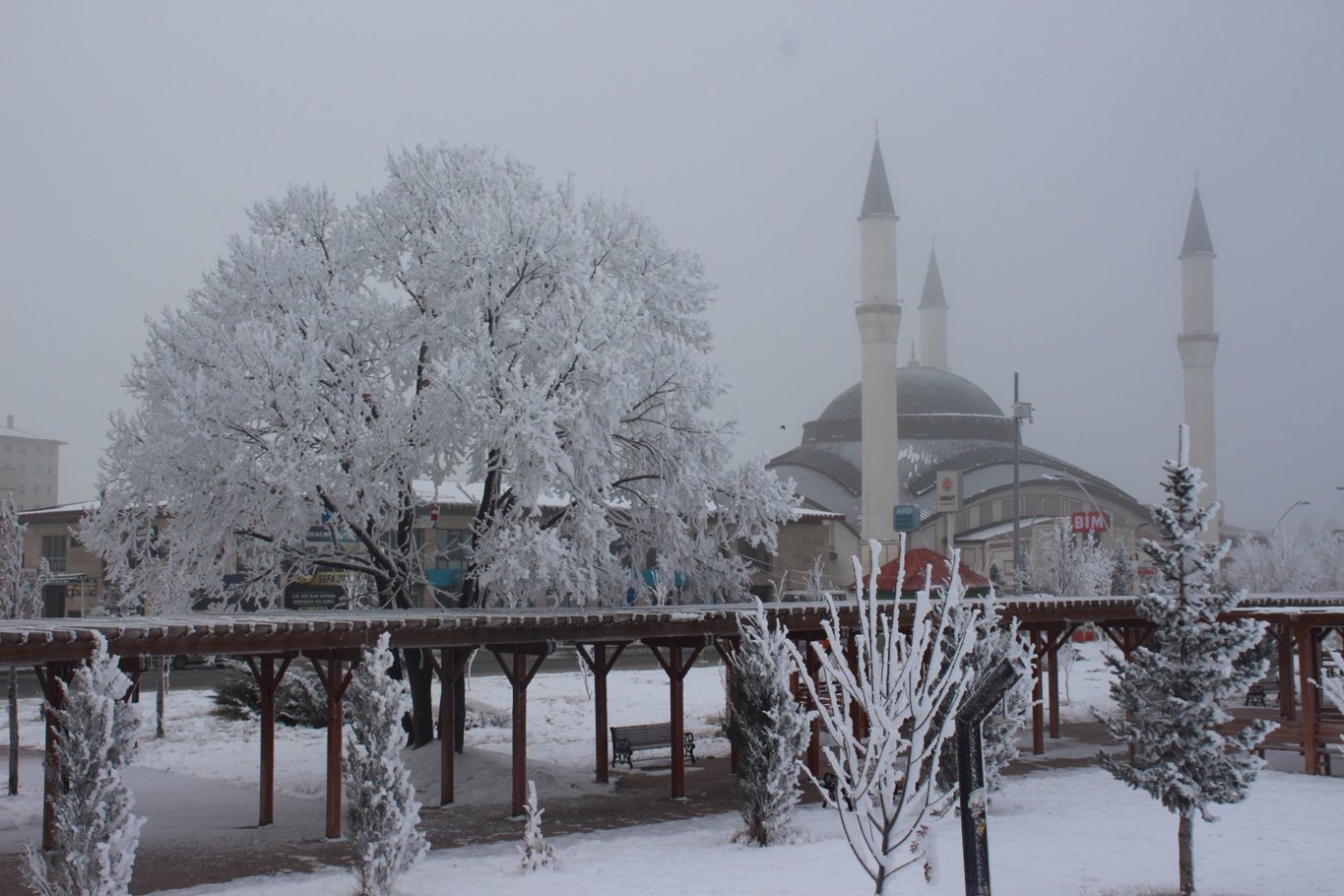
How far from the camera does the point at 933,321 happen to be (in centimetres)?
11731

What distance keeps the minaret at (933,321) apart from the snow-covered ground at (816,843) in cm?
9261

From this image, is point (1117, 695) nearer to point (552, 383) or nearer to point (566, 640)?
point (566, 640)

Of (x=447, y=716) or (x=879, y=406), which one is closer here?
(x=447, y=716)

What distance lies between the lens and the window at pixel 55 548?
52.7 meters

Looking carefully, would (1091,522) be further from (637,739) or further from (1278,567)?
(637,739)

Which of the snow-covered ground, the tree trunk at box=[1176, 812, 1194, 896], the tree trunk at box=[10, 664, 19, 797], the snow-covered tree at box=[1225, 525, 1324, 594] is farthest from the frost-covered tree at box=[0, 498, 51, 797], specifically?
the snow-covered tree at box=[1225, 525, 1324, 594]

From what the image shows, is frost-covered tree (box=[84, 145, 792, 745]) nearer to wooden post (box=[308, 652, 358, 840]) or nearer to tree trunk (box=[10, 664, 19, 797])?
tree trunk (box=[10, 664, 19, 797])

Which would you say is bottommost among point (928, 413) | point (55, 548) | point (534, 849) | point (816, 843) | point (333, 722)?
point (816, 843)

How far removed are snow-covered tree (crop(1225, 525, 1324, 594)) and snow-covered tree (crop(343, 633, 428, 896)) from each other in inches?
2000

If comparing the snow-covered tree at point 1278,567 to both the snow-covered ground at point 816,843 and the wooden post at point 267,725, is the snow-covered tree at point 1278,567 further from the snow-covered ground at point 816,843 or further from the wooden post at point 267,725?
the wooden post at point 267,725

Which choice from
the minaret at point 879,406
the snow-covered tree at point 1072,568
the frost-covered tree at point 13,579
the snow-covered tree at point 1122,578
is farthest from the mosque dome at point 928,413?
the frost-covered tree at point 13,579

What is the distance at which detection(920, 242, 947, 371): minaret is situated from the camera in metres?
115

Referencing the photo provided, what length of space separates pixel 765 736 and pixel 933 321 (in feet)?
345

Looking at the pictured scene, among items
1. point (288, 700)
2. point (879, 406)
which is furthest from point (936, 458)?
point (288, 700)
